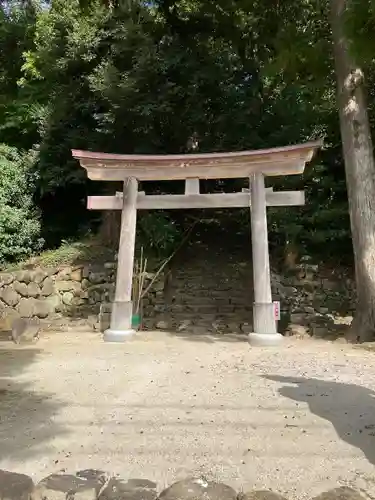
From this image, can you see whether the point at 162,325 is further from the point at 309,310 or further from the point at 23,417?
the point at 23,417

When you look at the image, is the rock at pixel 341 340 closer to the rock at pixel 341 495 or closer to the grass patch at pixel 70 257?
the rock at pixel 341 495

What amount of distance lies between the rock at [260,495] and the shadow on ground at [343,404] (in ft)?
2.60

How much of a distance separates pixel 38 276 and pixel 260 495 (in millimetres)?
9237

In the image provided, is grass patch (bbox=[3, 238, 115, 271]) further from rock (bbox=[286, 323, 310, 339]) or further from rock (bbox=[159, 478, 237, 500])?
rock (bbox=[159, 478, 237, 500])

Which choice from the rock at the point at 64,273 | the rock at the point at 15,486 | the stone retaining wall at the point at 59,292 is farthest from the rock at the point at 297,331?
the rock at the point at 15,486

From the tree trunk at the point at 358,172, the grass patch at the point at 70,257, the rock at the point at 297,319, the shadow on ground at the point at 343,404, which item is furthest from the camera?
the grass patch at the point at 70,257

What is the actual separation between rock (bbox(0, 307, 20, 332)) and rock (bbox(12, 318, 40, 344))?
166 cm

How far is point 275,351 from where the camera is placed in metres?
6.61

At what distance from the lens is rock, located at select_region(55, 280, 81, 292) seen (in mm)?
10945

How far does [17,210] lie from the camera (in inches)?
465

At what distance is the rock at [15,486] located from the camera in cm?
248

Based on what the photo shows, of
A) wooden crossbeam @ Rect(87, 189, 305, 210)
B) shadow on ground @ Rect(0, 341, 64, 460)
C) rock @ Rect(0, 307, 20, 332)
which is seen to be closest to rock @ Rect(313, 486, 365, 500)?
shadow on ground @ Rect(0, 341, 64, 460)

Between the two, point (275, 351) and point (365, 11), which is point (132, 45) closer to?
point (275, 351)

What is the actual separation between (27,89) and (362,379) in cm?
1259
